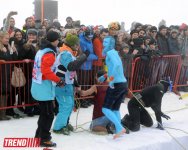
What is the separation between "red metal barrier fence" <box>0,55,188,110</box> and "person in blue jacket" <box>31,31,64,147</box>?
1.58 m

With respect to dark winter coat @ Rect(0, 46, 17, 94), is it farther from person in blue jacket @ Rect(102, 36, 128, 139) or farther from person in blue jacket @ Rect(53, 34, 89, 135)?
person in blue jacket @ Rect(102, 36, 128, 139)

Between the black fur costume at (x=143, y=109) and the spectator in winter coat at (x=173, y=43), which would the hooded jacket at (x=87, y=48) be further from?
the spectator in winter coat at (x=173, y=43)

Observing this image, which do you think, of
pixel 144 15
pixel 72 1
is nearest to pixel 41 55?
pixel 72 1

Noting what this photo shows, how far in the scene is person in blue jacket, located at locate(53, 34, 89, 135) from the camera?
6150 mm

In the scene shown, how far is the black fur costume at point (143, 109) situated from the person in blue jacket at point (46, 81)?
1741 millimetres

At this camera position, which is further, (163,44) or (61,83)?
(163,44)

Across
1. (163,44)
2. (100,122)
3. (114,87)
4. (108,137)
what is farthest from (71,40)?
(163,44)

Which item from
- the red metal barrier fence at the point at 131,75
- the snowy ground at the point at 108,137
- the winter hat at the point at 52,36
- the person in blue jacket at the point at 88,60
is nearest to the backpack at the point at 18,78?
the red metal barrier fence at the point at 131,75

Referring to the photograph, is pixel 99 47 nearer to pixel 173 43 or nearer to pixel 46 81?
pixel 173 43

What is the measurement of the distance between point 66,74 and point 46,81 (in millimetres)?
640

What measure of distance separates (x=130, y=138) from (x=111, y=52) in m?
1.55

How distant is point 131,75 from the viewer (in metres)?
9.16

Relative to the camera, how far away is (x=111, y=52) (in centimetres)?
637

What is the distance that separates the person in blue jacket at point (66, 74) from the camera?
6.15 meters
